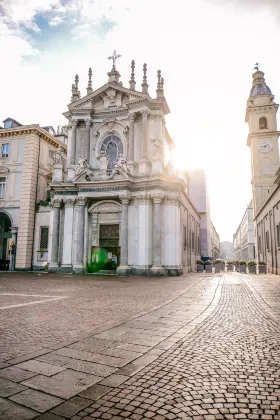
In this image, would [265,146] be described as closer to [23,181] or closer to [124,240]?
[124,240]

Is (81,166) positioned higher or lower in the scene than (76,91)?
lower

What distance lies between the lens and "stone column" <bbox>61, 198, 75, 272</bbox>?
2590 centimetres

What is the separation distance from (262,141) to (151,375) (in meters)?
44.5

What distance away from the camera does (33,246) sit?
97.3ft

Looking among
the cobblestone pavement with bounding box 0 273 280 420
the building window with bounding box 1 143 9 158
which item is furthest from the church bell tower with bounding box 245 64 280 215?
the cobblestone pavement with bounding box 0 273 280 420

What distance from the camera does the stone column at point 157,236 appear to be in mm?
23344

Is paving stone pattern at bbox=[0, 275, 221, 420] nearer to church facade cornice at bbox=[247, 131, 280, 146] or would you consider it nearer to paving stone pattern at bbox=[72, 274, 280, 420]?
paving stone pattern at bbox=[72, 274, 280, 420]

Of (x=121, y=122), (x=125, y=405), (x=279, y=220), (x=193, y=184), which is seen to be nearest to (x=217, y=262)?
(x=279, y=220)

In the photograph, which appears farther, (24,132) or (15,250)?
(24,132)

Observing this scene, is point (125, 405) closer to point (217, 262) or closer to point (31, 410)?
point (31, 410)

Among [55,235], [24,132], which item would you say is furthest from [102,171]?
[24,132]

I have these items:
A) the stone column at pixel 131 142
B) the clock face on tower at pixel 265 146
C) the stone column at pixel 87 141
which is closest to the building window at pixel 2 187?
the stone column at pixel 87 141

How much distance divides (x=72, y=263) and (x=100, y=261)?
8.14 ft

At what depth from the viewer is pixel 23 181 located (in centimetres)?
2978
